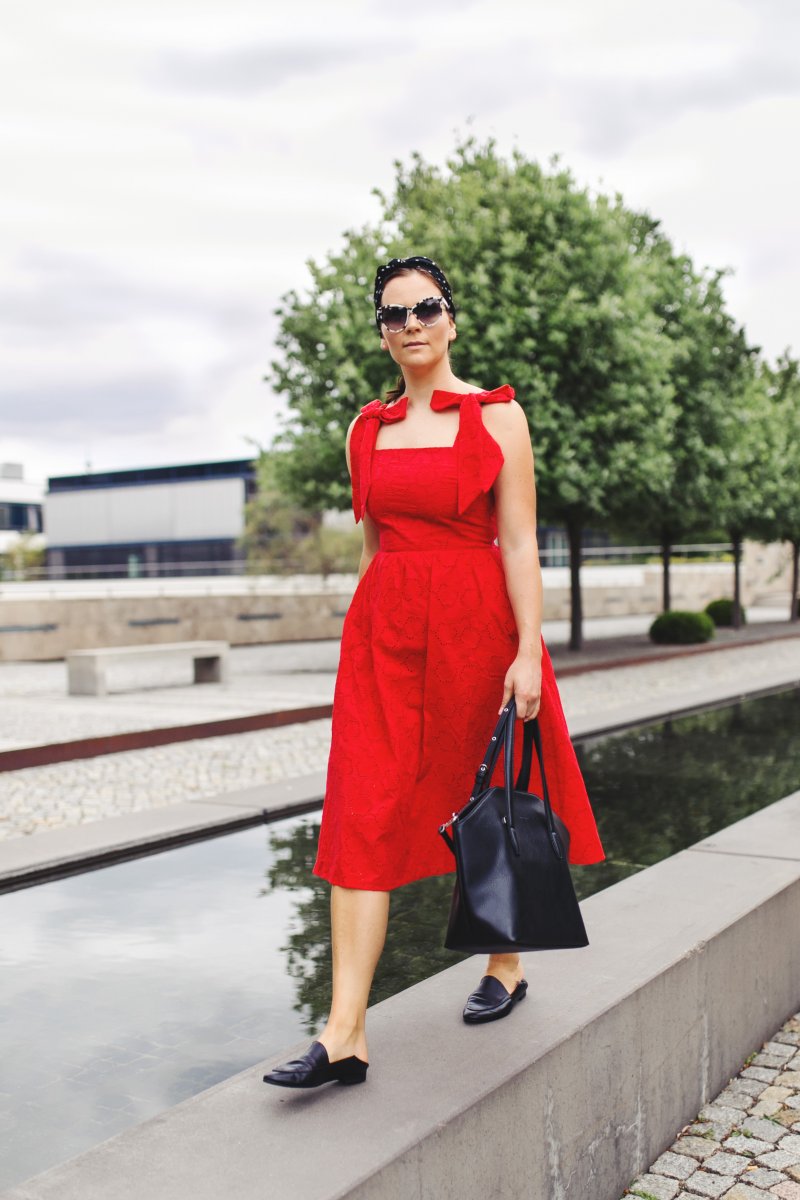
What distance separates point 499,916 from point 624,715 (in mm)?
8983

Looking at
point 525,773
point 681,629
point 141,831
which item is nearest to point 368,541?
point 525,773

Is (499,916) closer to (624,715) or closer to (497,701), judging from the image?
(497,701)

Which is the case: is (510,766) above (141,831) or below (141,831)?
above

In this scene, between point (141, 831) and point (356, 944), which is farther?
point (141, 831)

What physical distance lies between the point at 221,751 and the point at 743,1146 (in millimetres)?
7159

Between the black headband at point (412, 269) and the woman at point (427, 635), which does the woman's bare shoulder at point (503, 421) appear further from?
the black headband at point (412, 269)

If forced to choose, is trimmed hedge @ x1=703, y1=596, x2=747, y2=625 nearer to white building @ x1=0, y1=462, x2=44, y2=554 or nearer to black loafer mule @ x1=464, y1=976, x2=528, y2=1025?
black loafer mule @ x1=464, y1=976, x2=528, y2=1025

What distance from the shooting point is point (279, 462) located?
18250 mm

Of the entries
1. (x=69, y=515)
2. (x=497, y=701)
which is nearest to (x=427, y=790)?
(x=497, y=701)

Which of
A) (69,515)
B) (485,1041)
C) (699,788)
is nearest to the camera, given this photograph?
(485,1041)

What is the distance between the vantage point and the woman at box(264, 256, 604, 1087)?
2.91 m

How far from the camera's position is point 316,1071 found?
8.64ft

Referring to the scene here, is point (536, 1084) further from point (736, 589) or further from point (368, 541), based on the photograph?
point (736, 589)

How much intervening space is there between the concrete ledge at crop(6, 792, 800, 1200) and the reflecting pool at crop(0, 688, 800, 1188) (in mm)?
758
